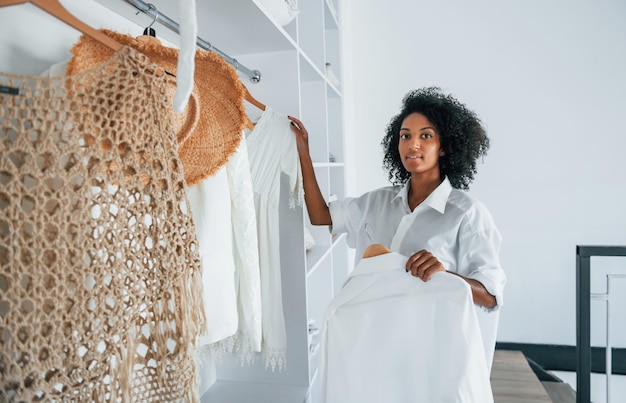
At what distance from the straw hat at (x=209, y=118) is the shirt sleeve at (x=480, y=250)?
0.82 m

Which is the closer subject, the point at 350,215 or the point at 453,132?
the point at 453,132

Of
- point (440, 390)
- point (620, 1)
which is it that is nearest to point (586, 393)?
point (440, 390)

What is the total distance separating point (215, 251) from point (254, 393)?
A: 2.67 ft

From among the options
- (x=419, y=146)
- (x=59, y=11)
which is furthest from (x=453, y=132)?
(x=59, y=11)

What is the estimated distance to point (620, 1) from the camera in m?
2.55

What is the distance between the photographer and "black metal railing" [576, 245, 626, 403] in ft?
5.68

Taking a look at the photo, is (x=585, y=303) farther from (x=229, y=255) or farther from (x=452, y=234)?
(x=229, y=255)

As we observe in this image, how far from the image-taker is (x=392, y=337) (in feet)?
3.39

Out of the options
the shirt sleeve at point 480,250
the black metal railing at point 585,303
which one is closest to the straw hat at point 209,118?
the shirt sleeve at point 480,250

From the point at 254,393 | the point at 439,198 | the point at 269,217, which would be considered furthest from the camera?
the point at 254,393

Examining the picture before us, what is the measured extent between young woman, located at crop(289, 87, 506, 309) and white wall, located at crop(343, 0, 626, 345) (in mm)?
1174

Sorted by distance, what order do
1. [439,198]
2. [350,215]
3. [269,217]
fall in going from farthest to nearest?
[350,215] < [439,198] < [269,217]

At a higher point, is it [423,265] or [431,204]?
[431,204]

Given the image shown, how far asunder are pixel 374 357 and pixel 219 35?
1.03 m
